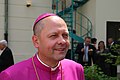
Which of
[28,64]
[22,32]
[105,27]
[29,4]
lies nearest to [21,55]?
[22,32]

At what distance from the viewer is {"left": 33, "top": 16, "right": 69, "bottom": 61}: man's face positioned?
1.76 meters

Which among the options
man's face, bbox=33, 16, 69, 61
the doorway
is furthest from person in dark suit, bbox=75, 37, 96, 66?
man's face, bbox=33, 16, 69, 61

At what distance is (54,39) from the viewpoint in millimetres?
1761

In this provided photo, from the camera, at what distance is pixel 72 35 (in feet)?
37.2

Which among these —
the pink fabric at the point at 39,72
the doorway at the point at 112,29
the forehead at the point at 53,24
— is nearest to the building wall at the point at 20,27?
the doorway at the point at 112,29

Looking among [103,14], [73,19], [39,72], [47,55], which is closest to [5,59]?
[103,14]

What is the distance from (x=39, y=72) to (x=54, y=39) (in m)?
0.28

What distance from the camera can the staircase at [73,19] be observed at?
11.4m

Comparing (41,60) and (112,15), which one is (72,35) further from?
(41,60)

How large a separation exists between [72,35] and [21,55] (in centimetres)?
246

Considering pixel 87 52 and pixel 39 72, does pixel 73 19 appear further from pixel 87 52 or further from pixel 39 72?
pixel 39 72

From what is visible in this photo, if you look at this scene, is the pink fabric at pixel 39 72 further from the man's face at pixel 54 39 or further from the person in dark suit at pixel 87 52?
the person in dark suit at pixel 87 52

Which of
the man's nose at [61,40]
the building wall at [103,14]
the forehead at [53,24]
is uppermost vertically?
the building wall at [103,14]

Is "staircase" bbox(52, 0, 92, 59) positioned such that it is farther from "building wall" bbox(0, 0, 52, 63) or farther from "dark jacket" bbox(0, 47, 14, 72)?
"dark jacket" bbox(0, 47, 14, 72)
